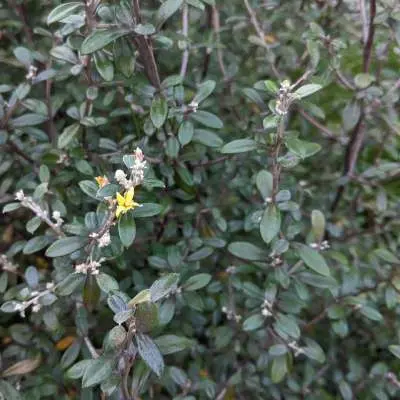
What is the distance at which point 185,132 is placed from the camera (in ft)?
4.34

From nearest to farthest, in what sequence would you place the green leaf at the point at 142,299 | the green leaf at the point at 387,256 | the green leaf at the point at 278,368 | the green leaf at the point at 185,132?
1. the green leaf at the point at 142,299
2. the green leaf at the point at 185,132
3. the green leaf at the point at 278,368
4. the green leaf at the point at 387,256

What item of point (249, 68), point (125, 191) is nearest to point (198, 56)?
point (249, 68)

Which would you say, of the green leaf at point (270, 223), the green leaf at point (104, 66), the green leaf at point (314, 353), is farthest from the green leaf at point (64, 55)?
the green leaf at point (314, 353)

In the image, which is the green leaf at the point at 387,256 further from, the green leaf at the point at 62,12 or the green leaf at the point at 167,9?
the green leaf at the point at 62,12

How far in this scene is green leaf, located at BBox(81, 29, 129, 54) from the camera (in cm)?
115

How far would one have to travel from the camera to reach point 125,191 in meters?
1.06

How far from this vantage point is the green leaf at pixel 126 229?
1.05m

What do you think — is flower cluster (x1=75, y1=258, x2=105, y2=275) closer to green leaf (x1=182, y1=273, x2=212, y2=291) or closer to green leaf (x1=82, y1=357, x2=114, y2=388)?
green leaf (x1=82, y1=357, x2=114, y2=388)

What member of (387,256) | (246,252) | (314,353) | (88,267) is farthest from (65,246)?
(387,256)

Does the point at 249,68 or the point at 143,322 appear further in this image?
the point at 249,68

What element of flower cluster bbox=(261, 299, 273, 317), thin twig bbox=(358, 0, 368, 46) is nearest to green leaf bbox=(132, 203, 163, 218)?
flower cluster bbox=(261, 299, 273, 317)

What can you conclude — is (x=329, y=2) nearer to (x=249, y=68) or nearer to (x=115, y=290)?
(x=249, y=68)

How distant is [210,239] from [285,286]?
25cm

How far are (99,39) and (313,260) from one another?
2.25ft
